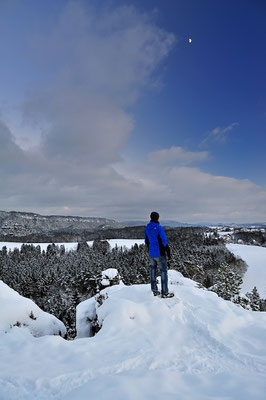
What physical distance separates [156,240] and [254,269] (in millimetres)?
97600

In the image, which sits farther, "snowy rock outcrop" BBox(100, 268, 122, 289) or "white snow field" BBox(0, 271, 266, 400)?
"snowy rock outcrop" BBox(100, 268, 122, 289)

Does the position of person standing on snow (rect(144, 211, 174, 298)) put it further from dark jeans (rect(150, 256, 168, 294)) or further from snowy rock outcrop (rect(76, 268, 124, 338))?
snowy rock outcrop (rect(76, 268, 124, 338))

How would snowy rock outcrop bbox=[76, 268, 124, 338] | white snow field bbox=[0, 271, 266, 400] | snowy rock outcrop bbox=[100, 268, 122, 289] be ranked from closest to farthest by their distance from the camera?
white snow field bbox=[0, 271, 266, 400] → snowy rock outcrop bbox=[76, 268, 124, 338] → snowy rock outcrop bbox=[100, 268, 122, 289]

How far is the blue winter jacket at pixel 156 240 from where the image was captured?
820cm

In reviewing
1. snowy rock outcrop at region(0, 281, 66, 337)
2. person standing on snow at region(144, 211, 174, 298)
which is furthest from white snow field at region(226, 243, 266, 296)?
snowy rock outcrop at region(0, 281, 66, 337)

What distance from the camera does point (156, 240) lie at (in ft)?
27.2

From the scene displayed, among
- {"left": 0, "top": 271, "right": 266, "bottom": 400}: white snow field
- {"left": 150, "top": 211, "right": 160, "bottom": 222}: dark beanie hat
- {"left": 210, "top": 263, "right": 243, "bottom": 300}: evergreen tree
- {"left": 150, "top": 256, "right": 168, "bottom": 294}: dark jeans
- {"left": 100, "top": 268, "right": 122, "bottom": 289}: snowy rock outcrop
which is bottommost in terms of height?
{"left": 210, "top": 263, "right": 243, "bottom": 300}: evergreen tree

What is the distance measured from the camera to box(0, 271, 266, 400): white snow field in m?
3.27

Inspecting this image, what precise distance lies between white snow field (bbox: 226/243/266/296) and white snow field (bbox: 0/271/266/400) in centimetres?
7243

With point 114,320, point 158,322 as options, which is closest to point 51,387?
point 114,320

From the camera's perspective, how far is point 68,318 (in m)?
37.6

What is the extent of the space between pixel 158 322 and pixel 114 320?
135cm

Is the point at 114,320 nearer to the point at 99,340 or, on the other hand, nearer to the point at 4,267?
the point at 99,340

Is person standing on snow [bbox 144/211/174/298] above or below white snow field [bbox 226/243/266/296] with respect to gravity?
above
